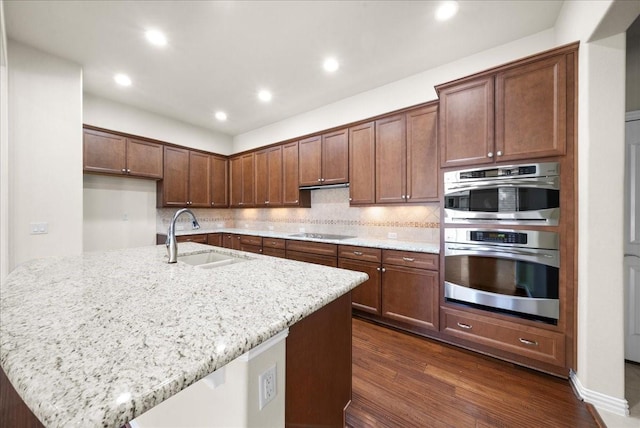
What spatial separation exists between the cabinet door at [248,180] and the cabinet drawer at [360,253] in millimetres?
2255

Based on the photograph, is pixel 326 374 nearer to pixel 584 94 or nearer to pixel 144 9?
pixel 584 94

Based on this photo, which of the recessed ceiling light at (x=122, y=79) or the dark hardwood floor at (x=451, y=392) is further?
the recessed ceiling light at (x=122, y=79)

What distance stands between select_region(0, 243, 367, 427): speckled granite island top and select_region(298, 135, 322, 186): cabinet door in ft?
7.82

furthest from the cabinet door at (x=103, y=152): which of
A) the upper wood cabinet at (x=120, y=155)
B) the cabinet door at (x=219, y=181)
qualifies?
the cabinet door at (x=219, y=181)

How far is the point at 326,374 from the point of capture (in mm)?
1223

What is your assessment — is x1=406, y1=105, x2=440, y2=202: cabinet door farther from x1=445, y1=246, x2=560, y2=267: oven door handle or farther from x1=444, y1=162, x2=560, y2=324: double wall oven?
x1=445, y1=246, x2=560, y2=267: oven door handle

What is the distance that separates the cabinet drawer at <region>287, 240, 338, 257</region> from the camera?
3083 millimetres

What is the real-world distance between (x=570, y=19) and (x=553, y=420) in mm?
2792

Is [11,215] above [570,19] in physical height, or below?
below

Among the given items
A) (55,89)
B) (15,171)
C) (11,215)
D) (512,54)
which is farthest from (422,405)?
(55,89)

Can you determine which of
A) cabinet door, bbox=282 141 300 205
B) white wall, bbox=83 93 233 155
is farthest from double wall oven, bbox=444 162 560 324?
white wall, bbox=83 93 233 155

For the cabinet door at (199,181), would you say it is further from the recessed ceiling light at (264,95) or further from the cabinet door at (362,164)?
the cabinet door at (362,164)

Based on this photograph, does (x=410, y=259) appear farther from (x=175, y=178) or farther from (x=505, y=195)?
(x=175, y=178)

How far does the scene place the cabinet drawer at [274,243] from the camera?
12.1 ft
